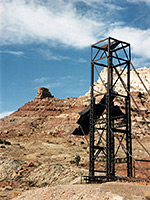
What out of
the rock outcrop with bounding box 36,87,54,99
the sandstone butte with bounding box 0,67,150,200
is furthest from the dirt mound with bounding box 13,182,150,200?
the rock outcrop with bounding box 36,87,54,99

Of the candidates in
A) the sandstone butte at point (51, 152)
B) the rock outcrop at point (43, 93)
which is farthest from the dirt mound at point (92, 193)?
the rock outcrop at point (43, 93)

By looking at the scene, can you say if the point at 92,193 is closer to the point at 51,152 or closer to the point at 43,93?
the point at 51,152

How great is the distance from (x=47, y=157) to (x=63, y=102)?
37.3m

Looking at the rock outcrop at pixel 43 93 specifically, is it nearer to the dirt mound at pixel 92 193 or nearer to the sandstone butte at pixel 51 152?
the sandstone butte at pixel 51 152

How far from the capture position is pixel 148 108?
65.8m

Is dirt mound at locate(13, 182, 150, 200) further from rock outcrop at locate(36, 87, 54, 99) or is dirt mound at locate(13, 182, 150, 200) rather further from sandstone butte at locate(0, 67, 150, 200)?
rock outcrop at locate(36, 87, 54, 99)

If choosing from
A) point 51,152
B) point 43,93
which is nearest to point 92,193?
point 51,152

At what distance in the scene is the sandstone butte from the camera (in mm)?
13663

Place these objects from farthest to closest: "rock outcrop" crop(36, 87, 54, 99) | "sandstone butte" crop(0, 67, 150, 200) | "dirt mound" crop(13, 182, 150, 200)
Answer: "rock outcrop" crop(36, 87, 54, 99)
"sandstone butte" crop(0, 67, 150, 200)
"dirt mound" crop(13, 182, 150, 200)

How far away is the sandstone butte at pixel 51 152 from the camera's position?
13.7 metres

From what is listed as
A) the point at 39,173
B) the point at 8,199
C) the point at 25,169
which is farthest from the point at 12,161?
the point at 8,199

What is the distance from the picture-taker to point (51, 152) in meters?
40.8

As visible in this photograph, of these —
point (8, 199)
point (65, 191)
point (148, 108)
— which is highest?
point (148, 108)

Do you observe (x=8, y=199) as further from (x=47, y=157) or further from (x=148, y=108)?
(x=148, y=108)
